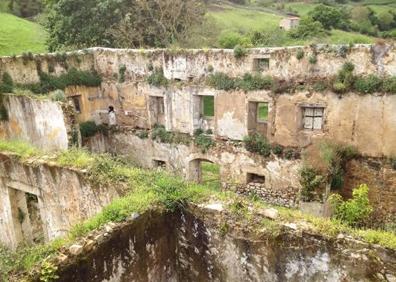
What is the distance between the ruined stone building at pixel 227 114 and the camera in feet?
48.6

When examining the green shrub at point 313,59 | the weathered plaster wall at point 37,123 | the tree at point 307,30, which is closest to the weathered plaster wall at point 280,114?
the green shrub at point 313,59

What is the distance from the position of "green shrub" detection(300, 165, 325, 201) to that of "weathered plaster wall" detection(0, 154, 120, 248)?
742 centimetres

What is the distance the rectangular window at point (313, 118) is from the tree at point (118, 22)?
1168 centimetres

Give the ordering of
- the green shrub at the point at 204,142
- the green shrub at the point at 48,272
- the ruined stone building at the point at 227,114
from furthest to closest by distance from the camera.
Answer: the green shrub at the point at 204,142, the ruined stone building at the point at 227,114, the green shrub at the point at 48,272

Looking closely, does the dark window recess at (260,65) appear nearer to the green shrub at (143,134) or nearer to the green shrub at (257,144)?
the green shrub at (257,144)

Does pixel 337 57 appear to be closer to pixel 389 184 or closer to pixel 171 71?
pixel 389 184

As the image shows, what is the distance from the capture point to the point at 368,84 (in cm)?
1440

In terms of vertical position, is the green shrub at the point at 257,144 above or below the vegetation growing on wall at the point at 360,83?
below

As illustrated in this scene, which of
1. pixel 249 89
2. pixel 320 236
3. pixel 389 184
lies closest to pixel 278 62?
pixel 249 89

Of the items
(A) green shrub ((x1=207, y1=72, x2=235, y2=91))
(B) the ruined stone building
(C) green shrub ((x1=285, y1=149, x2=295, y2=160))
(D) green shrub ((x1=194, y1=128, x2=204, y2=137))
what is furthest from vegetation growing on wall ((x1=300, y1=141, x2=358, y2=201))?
(D) green shrub ((x1=194, y1=128, x2=204, y2=137))

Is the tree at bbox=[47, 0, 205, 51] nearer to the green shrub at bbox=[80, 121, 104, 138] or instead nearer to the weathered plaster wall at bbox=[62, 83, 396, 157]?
the weathered plaster wall at bbox=[62, 83, 396, 157]

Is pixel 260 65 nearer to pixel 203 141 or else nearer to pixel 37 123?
pixel 203 141

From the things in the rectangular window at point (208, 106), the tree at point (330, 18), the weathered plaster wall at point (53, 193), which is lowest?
the rectangular window at point (208, 106)

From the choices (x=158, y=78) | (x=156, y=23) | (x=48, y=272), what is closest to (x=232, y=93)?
(x=158, y=78)
